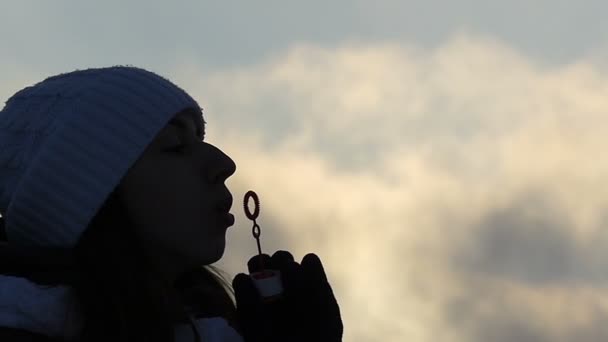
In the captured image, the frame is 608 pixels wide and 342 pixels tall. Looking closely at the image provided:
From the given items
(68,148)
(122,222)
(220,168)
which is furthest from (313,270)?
(68,148)

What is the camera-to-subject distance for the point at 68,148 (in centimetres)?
382

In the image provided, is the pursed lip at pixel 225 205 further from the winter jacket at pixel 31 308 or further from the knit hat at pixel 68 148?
the winter jacket at pixel 31 308

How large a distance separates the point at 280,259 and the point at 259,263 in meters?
0.09

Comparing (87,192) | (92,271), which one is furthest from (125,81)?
(92,271)

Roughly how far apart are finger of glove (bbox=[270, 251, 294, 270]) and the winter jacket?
88 cm

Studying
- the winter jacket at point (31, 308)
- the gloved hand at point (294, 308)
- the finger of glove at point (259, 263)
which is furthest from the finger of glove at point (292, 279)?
the winter jacket at point (31, 308)

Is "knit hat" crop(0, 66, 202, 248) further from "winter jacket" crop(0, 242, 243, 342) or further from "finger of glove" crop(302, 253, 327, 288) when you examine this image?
"finger of glove" crop(302, 253, 327, 288)

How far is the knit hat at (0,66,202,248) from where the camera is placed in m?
3.78

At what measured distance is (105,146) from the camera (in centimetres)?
387

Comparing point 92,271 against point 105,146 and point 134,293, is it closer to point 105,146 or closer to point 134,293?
point 134,293

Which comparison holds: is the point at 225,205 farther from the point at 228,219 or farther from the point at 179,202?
the point at 179,202

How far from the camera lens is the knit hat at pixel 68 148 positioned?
3781mm

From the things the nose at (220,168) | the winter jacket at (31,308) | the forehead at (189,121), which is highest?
the forehead at (189,121)

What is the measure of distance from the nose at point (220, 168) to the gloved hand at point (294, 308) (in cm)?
39
